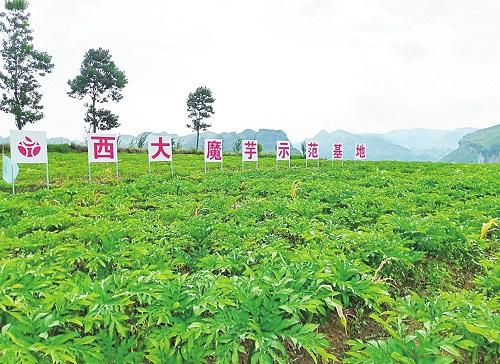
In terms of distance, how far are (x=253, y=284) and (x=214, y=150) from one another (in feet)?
37.7

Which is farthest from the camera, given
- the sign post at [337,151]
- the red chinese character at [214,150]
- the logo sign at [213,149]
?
the sign post at [337,151]

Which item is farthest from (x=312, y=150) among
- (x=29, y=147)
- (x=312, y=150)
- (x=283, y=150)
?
(x=29, y=147)

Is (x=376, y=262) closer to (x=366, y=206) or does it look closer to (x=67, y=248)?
(x=366, y=206)

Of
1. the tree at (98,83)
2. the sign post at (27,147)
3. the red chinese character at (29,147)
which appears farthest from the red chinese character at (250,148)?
the tree at (98,83)

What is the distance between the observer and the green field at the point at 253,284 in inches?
104

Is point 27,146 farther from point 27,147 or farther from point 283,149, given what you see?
point 283,149

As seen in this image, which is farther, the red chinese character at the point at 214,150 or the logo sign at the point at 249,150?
the logo sign at the point at 249,150

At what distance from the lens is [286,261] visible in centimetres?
408

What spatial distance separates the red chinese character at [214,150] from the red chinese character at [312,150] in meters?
5.07

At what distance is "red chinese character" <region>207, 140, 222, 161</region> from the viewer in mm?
14226

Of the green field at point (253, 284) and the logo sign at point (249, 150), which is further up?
the logo sign at point (249, 150)

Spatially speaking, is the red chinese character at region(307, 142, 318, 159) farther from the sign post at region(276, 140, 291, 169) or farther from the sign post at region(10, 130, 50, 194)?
the sign post at region(10, 130, 50, 194)

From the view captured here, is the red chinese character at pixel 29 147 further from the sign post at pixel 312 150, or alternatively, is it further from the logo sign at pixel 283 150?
the sign post at pixel 312 150

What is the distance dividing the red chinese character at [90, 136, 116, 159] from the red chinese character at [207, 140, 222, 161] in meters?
3.75
